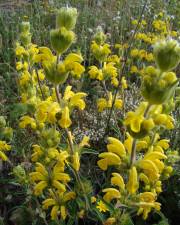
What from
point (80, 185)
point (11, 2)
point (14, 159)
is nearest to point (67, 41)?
Result: point (80, 185)

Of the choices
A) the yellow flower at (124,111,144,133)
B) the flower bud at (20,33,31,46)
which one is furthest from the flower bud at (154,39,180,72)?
the flower bud at (20,33,31,46)

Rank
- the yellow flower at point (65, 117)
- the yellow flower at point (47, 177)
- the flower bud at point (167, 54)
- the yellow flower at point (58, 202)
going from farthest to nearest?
→ the yellow flower at point (58, 202) < the yellow flower at point (47, 177) < the yellow flower at point (65, 117) < the flower bud at point (167, 54)

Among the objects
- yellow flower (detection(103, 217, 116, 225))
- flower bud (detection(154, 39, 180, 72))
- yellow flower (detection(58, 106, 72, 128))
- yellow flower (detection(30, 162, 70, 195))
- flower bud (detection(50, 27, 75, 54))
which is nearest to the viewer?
flower bud (detection(154, 39, 180, 72))

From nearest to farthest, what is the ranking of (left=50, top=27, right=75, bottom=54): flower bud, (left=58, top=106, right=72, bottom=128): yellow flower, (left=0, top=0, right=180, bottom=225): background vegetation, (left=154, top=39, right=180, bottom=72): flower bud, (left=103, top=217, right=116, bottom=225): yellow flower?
(left=154, top=39, right=180, bottom=72): flower bud, (left=50, top=27, right=75, bottom=54): flower bud, (left=58, top=106, right=72, bottom=128): yellow flower, (left=103, top=217, right=116, bottom=225): yellow flower, (left=0, top=0, right=180, bottom=225): background vegetation

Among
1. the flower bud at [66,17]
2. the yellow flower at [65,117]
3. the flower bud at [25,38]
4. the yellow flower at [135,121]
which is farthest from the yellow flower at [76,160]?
the flower bud at [25,38]

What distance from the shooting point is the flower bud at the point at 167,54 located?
3.91 ft

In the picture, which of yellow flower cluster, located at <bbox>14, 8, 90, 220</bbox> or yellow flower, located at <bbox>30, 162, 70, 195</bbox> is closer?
yellow flower cluster, located at <bbox>14, 8, 90, 220</bbox>

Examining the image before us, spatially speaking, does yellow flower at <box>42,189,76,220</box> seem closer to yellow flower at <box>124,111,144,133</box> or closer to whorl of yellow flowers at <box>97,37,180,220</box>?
whorl of yellow flowers at <box>97,37,180,220</box>

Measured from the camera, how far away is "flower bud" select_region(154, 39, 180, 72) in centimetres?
119

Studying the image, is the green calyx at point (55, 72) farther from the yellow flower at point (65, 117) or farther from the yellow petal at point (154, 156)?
the yellow petal at point (154, 156)

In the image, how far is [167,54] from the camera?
3.92 feet

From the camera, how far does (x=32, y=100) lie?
1.99 m

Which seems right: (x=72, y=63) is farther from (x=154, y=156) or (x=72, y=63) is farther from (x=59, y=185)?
(x=59, y=185)

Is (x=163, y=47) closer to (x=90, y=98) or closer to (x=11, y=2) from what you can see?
(x=90, y=98)
